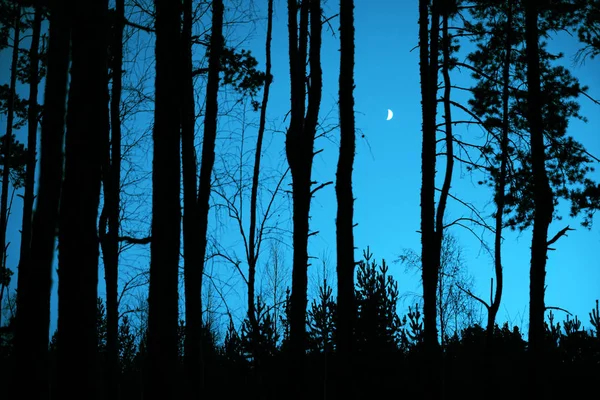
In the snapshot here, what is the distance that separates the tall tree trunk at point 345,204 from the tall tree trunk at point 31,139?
6822mm

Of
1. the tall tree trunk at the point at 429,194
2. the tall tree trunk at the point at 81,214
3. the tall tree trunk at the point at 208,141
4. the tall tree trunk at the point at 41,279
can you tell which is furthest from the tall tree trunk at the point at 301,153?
the tall tree trunk at the point at 81,214

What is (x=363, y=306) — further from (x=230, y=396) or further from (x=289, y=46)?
(x=289, y=46)

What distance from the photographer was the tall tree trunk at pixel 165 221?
5910 millimetres

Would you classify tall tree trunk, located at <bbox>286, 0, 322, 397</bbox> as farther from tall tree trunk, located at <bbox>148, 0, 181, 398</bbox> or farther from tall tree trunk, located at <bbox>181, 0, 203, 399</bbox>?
tall tree trunk, located at <bbox>148, 0, 181, 398</bbox>

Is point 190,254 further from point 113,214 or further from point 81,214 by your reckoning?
point 81,214

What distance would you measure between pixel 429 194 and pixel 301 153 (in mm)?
3008

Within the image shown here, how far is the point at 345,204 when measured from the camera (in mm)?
9422

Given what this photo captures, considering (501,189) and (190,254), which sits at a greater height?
(501,189)

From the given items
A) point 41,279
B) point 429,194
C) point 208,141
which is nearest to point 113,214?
point 208,141

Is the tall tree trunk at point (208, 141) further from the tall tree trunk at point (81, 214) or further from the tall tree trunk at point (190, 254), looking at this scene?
the tall tree trunk at point (81, 214)

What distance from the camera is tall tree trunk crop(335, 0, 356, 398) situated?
888 centimetres

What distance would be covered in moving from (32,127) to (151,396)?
9.54 metres

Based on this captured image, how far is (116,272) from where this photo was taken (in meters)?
11.1

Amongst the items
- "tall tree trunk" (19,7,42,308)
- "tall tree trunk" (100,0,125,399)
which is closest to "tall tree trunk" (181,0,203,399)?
"tall tree trunk" (100,0,125,399)
